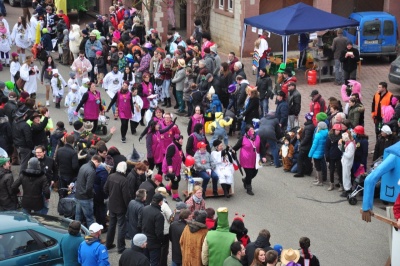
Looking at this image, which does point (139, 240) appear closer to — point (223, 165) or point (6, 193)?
point (6, 193)

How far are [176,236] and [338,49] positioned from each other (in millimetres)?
13874

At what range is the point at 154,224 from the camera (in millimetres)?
14352

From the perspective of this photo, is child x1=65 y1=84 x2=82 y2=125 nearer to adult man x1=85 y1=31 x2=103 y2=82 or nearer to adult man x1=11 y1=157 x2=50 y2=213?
adult man x1=85 y1=31 x2=103 y2=82

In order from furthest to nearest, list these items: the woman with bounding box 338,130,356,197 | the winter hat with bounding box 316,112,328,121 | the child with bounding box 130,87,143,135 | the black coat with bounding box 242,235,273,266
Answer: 1. the child with bounding box 130,87,143,135
2. the winter hat with bounding box 316,112,328,121
3. the woman with bounding box 338,130,356,197
4. the black coat with bounding box 242,235,273,266

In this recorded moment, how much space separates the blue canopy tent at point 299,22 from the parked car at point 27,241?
13.6 metres

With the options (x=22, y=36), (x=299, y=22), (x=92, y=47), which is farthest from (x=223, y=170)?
(x=22, y=36)

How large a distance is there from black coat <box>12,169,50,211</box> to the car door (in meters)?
2.21

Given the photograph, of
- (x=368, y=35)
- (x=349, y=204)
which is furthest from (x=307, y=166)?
(x=368, y=35)

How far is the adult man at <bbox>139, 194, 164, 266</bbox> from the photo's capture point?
14.3 metres

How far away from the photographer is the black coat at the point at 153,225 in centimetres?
1431

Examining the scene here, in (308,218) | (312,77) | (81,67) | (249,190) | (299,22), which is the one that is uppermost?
(299,22)

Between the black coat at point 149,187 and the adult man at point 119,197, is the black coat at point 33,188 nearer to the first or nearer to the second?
the adult man at point 119,197

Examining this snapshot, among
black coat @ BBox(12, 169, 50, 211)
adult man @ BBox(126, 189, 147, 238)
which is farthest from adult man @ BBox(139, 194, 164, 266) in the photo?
black coat @ BBox(12, 169, 50, 211)

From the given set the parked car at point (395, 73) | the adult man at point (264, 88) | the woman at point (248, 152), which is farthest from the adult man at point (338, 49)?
the woman at point (248, 152)
